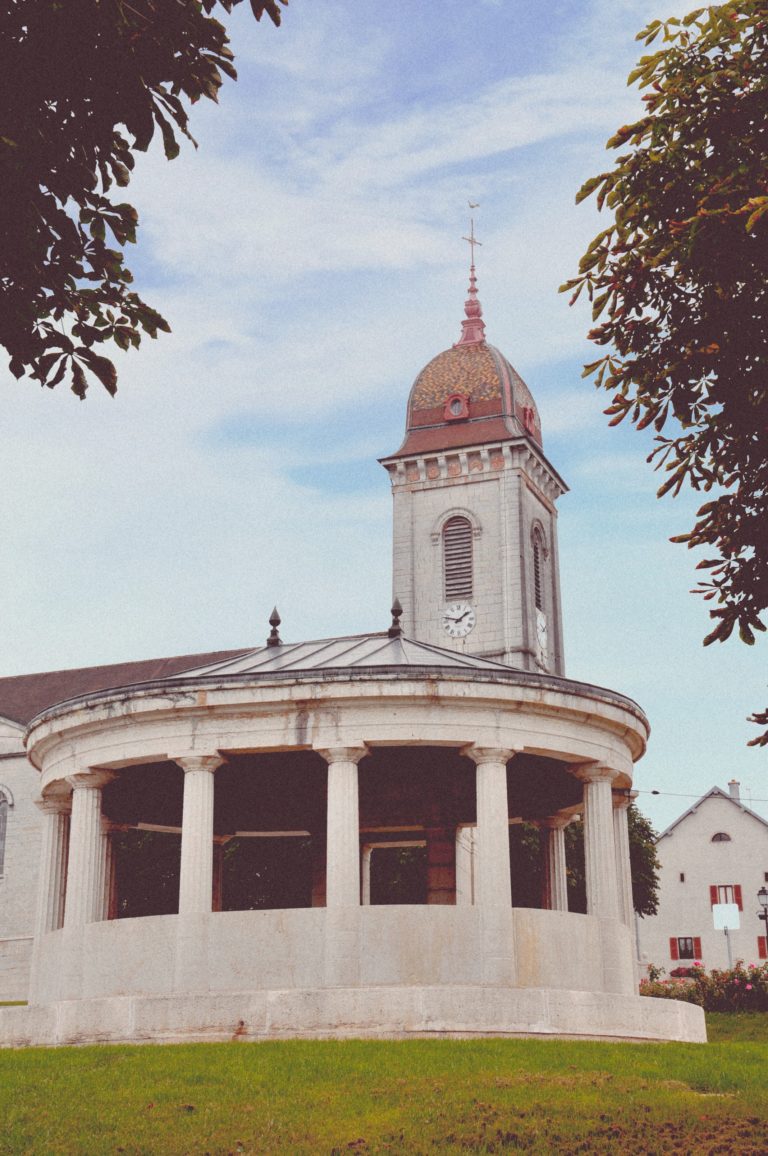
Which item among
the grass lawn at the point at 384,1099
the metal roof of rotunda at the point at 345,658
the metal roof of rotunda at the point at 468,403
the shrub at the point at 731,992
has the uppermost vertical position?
the metal roof of rotunda at the point at 468,403

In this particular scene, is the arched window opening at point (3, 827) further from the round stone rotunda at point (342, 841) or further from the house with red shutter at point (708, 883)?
the round stone rotunda at point (342, 841)

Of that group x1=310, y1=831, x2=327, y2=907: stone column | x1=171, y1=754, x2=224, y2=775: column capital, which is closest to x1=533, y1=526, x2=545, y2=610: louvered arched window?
x1=310, y1=831, x2=327, y2=907: stone column

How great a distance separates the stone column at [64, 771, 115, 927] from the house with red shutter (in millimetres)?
56959

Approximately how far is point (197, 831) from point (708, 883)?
58.4 metres

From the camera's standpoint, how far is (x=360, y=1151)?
37.0 feet

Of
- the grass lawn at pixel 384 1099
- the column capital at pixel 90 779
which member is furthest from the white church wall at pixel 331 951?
the grass lawn at pixel 384 1099

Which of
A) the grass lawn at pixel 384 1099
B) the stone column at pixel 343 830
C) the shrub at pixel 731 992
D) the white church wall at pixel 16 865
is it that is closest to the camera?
the grass lawn at pixel 384 1099

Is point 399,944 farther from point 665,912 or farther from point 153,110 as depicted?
point 665,912

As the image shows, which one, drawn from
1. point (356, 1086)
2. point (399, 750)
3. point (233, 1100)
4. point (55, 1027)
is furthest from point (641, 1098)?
point (399, 750)

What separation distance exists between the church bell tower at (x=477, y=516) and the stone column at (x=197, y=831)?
54.1 meters

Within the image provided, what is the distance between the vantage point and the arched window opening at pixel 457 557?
78.4 metres

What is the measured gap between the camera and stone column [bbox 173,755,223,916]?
2055 cm

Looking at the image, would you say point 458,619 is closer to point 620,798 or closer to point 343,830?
point 620,798

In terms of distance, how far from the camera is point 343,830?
20297 millimetres
